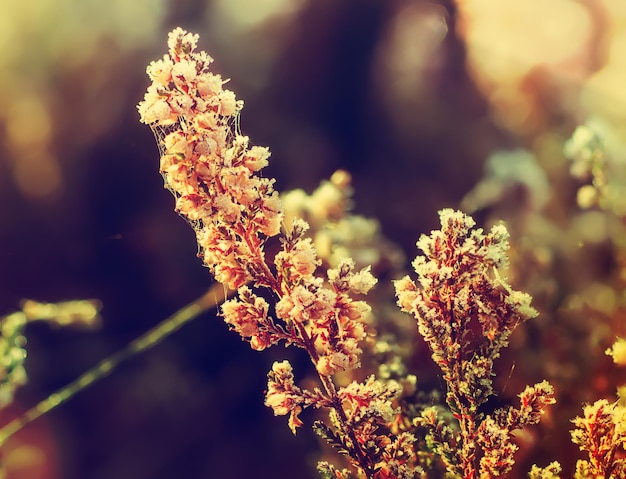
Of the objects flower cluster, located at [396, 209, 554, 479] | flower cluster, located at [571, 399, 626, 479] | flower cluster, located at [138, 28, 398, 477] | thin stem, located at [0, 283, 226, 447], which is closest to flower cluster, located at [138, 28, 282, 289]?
flower cluster, located at [138, 28, 398, 477]

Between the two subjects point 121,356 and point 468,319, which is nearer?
point 468,319

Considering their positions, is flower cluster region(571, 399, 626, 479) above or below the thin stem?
below

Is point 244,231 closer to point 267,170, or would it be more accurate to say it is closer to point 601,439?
point 267,170

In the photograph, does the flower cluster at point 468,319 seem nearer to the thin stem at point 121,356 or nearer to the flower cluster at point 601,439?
the flower cluster at point 601,439

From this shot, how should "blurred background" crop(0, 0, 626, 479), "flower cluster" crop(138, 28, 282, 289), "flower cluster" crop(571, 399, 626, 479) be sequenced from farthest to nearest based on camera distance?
1. "blurred background" crop(0, 0, 626, 479)
2. "flower cluster" crop(571, 399, 626, 479)
3. "flower cluster" crop(138, 28, 282, 289)

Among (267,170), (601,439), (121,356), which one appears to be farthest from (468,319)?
(121,356)

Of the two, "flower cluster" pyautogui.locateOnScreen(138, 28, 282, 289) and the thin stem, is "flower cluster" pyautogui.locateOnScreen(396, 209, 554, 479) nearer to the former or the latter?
"flower cluster" pyautogui.locateOnScreen(138, 28, 282, 289)

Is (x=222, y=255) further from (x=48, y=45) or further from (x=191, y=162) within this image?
(x=48, y=45)
